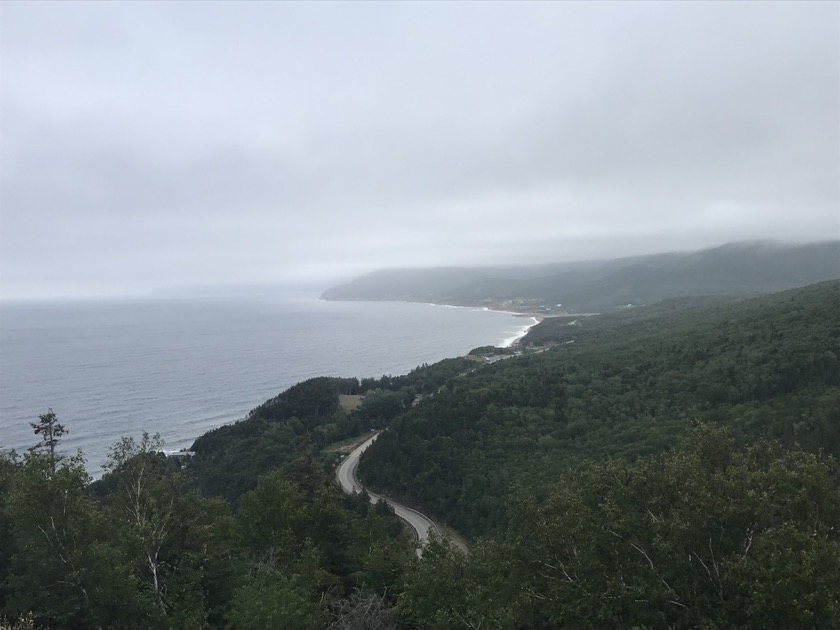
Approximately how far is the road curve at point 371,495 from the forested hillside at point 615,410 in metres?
1.49

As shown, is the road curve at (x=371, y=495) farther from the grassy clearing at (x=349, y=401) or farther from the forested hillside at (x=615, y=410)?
the grassy clearing at (x=349, y=401)

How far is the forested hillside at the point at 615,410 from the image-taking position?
129 ft

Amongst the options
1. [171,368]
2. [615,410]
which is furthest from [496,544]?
[171,368]

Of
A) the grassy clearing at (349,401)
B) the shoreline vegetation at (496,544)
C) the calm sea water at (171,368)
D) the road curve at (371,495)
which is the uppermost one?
the shoreline vegetation at (496,544)

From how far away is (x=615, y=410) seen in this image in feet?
170

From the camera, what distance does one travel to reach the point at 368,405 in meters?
78.7

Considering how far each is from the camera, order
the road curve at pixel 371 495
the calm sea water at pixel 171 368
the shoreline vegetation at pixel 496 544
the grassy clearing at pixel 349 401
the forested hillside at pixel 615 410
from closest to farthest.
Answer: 1. the shoreline vegetation at pixel 496 544
2. the forested hillside at pixel 615 410
3. the road curve at pixel 371 495
4. the calm sea water at pixel 171 368
5. the grassy clearing at pixel 349 401

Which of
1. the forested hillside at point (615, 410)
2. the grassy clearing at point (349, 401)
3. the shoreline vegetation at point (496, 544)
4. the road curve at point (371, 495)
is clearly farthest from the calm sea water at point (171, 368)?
the shoreline vegetation at point (496, 544)

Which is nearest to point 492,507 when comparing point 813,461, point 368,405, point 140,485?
point 140,485

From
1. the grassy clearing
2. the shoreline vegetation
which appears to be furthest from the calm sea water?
the shoreline vegetation

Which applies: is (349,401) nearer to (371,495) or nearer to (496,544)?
(371,495)

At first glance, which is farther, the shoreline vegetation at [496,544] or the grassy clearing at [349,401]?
the grassy clearing at [349,401]

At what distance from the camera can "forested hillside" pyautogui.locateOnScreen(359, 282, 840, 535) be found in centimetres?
3931

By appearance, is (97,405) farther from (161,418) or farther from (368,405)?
(368,405)
